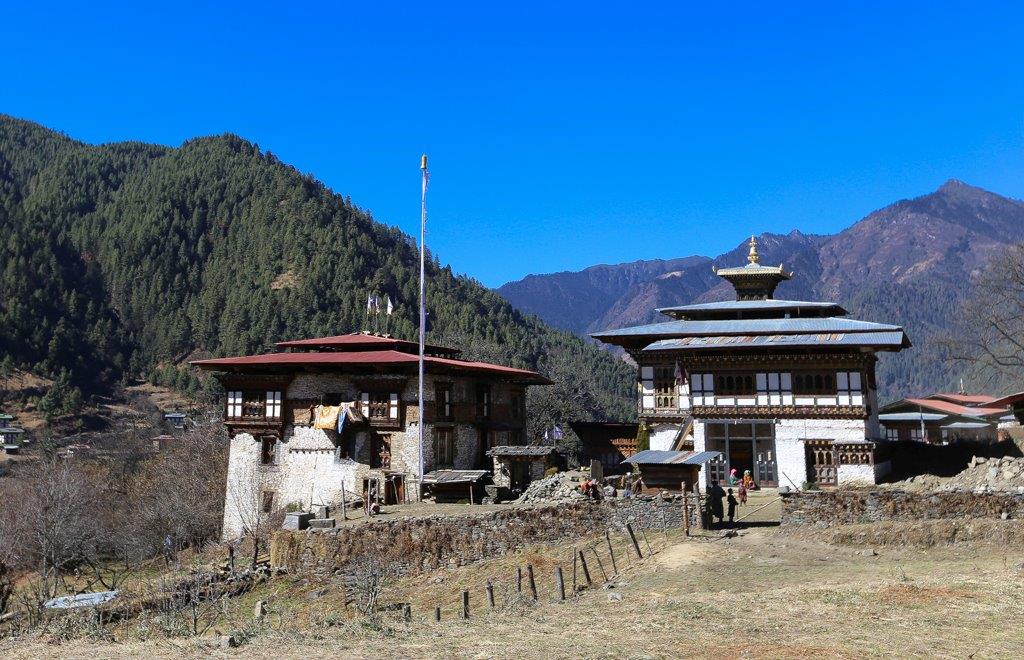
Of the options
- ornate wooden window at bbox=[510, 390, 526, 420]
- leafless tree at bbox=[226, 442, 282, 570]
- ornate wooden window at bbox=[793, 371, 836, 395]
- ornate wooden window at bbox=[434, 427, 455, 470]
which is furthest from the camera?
ornate wooden window at bbox=[510, 390, 526, 420]

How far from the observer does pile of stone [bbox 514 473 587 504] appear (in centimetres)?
3638

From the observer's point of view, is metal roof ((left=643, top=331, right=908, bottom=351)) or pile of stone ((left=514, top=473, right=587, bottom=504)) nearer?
pile of stone ((left=514, top=473, right=587, bottom=504))

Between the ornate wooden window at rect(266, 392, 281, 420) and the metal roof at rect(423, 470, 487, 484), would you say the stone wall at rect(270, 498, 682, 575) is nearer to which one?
the metal roof at rect(423, 470, 487, 484)

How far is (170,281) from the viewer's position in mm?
173625

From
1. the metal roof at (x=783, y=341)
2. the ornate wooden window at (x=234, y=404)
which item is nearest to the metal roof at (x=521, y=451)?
the metal roof at (x=783, y=341)

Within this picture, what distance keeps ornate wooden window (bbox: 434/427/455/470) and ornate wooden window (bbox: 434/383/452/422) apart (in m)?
0.68

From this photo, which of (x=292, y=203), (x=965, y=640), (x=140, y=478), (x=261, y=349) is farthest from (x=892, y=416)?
(x=292, y=203)

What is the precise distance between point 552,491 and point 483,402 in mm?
12246

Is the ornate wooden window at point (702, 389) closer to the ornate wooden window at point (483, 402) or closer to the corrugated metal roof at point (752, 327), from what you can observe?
the corrugated metal roof at point (752, 327)

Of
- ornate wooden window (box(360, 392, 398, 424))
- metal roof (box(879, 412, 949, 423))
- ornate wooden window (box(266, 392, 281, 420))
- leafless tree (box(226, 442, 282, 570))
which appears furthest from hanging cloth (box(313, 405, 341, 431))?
metal roof (box(879, 412, 949, 423))

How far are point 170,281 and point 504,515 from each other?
157m

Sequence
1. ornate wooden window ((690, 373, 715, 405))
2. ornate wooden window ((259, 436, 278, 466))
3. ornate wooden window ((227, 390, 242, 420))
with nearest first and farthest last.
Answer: ornate wooden window ((690, 373, 715, 405)), ornate wooden window ((259, 436, 278, 466)), ornate wooden window ((227, 390, 242, 420))

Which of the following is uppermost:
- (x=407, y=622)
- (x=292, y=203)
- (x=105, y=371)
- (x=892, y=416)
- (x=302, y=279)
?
(x=292, y=203)

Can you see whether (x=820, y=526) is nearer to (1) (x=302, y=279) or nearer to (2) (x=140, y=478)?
(2) (x=140, y=478)
